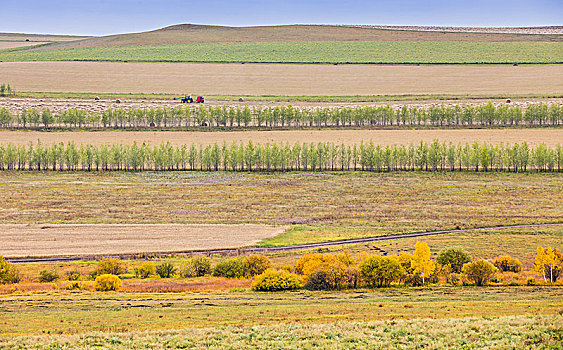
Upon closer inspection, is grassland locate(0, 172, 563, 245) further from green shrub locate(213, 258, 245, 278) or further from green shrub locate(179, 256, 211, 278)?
green shrub locate(179, 256, 211, 278)

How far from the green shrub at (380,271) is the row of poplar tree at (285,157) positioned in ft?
212

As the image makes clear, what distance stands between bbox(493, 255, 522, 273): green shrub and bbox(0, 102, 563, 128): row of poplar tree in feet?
291

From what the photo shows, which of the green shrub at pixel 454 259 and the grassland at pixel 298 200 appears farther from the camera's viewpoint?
the grassland at pixel 298 200

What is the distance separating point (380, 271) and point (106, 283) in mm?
21589

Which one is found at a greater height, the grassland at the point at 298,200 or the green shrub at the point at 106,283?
the grassland at the point at 298,200

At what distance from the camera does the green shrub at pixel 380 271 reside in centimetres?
4931

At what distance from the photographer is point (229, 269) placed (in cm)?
5444

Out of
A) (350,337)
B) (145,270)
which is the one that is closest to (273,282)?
(145,270)

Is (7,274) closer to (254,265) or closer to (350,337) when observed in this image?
(254,265)

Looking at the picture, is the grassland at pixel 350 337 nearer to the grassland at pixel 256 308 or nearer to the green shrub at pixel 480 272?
the grassland at pixel 256 308

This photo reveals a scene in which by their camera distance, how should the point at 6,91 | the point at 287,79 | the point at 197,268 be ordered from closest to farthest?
the point at 197,268 < the point at 6,91 < the point at 287,79

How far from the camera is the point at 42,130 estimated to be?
447 ft

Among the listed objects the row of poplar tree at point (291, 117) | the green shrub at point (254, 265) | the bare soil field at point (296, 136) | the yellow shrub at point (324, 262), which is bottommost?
the green shrub at point (254, 265)

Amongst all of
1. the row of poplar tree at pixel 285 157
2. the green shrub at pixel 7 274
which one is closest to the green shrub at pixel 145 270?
the green shrub at pixel 7 274
